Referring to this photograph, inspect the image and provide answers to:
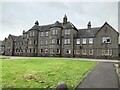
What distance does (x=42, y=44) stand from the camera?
198ft

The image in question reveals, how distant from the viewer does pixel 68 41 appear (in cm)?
5481

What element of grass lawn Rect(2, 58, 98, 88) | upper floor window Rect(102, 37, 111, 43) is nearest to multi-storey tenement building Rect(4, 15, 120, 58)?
upper floor window Rect(102, 37, 111, 43)

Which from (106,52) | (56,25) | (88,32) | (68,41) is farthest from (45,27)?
(106,52)

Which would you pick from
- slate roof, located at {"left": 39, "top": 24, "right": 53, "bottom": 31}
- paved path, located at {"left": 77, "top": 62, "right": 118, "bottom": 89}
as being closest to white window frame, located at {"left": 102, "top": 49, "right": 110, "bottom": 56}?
slate roof, located at {"left": 39, "top": 24, "right": 53, "bottom": 31}

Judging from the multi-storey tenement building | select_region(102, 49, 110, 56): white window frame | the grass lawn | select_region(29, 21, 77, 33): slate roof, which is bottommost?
the grass lawn

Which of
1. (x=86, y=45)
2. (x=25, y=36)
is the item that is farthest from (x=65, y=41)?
(x=25, y=36)

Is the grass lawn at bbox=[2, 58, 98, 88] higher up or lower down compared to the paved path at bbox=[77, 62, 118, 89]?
higher up

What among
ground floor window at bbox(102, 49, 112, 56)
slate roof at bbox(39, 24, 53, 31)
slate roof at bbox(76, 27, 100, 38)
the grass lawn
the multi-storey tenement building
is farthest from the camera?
slate roof at bbox(39, 24, 53, 31)

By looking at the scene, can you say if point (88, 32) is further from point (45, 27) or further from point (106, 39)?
point (45, 27)

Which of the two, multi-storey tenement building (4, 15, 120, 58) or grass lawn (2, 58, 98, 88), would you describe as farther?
multi-storey tenement building (4, 15, 120, 58)

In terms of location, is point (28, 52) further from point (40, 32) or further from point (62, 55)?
point (62, 55)

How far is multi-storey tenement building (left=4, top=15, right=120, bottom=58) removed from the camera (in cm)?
4797

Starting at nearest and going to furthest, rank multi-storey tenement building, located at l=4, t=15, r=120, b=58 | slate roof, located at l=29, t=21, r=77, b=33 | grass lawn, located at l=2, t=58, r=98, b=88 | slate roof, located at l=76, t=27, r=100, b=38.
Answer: grass lawn, located at l=2, t=58, r=98, b=88
multi-storey tenement building, located at l=4, t=15, r=120, b=58
slate roof, located at l=76, t=27, r=100, b=38
slate roof, located at l=29, t=21, r=77, b=33

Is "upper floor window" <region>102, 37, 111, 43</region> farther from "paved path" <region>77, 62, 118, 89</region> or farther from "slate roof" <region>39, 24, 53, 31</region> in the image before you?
"paved path" <region>77, 62, 118, 89</region>
